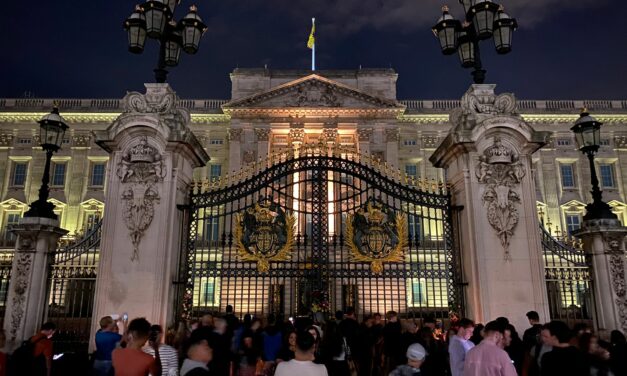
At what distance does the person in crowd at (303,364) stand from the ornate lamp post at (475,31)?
8.92 meters

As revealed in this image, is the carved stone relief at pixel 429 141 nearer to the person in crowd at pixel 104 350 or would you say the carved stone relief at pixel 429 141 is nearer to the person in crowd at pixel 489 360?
the person in crowd at pixel 104 350

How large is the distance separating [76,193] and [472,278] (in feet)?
144

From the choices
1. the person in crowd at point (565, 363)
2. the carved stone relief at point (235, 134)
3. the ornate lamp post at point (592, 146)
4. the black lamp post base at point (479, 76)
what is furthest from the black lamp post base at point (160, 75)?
the carved stone relief at point (235, 134)

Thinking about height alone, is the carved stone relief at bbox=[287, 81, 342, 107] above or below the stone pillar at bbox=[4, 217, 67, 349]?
above

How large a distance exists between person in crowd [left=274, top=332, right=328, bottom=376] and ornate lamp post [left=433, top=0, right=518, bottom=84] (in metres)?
8.92

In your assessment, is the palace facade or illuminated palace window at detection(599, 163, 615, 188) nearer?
the palace facade

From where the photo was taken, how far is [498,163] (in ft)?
34.2

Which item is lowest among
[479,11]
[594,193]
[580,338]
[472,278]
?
[580,338]

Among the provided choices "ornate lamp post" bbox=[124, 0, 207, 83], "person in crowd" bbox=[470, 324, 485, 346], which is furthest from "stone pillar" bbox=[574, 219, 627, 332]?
"ornate lamp post" bbox=[124, 0, 207, 83]

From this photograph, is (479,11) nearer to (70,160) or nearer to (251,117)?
(251,117)

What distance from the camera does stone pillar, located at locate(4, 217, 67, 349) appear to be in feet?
33.1

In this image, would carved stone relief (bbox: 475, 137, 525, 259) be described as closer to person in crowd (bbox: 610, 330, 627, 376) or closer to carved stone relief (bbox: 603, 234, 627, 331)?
carved stone relief (bbox: 603, 234, 627, 331)

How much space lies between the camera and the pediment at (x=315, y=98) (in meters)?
45.1

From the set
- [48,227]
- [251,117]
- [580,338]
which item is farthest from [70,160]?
[580,338]
